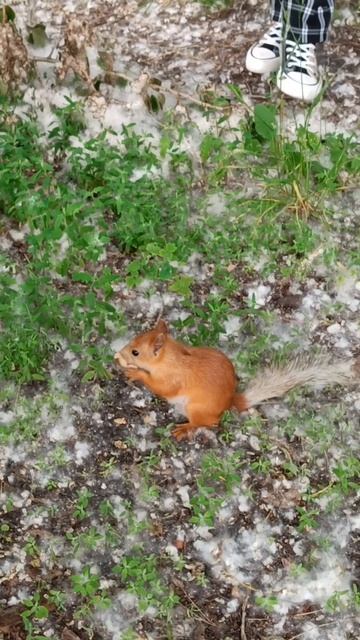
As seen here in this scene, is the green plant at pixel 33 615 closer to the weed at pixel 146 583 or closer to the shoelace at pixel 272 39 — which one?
the weed at pixel 146 583

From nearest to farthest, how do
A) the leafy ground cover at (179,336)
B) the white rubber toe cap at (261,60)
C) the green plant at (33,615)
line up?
the green plant at (33,615) → the leafy ground cover at (179,336) → the white rubber toe cap at (261,60)

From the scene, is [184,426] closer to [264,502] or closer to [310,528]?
[264,502]

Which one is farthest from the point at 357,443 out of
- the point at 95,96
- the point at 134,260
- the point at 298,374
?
the point at 95,96

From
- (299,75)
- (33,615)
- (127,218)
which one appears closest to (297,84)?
(299,75)

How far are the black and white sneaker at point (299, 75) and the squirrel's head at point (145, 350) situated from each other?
1864mm

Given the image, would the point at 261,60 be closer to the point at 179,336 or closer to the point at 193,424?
the point at 179,336

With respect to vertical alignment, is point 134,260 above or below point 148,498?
above

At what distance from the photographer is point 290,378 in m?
3.48

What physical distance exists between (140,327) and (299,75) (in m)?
1.80

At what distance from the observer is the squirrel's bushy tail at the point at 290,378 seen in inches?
137

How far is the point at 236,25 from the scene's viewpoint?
485 centimetres

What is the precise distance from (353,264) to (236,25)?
1893 millimetres

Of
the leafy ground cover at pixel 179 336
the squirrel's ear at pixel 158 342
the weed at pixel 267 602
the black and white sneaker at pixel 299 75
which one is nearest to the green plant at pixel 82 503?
the leafy ground cover at pixel 179 336

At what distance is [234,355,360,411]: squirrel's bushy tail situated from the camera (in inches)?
137
